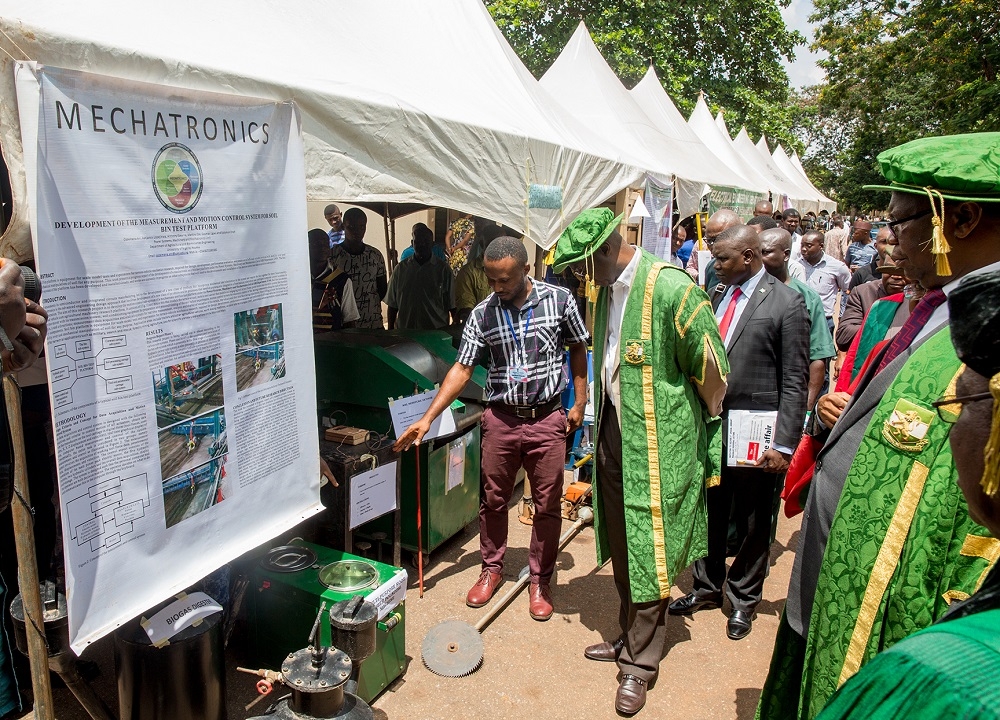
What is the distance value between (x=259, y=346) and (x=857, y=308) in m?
4.31

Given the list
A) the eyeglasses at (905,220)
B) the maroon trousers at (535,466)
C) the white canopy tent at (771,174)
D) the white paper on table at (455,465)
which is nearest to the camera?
the eyeglasses at (905,220)

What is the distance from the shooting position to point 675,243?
9609 mm

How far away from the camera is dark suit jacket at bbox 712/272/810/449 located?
3.25 meters

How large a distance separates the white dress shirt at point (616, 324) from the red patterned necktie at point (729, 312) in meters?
0.76

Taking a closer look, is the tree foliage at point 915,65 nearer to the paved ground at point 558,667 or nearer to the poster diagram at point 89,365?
the paved ground at point 558,667

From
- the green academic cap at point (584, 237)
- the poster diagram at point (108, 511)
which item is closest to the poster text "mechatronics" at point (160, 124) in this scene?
the poster diagram at point (108, 511)

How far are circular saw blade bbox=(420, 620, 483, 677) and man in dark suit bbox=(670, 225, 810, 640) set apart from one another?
114 cm

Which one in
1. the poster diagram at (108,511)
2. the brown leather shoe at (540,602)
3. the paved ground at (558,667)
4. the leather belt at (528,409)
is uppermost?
the poster diagram at (108,511)

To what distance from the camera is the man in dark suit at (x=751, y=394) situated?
3.26m

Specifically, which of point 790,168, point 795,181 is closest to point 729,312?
point 795,181

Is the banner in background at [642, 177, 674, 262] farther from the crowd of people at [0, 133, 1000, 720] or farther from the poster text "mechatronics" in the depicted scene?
the poster text "mechatronics"

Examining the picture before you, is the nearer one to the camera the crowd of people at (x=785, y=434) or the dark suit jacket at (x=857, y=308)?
the crowd of people at (x=785, y=434)

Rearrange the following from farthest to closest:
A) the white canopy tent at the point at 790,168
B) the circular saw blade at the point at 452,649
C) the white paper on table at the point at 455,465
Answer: the white canopy tent at the point at 790,168 → the white paper on table at the point at 455,465 → the circular saw blade at the point at 452,649

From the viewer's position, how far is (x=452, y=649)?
10.8 feet
